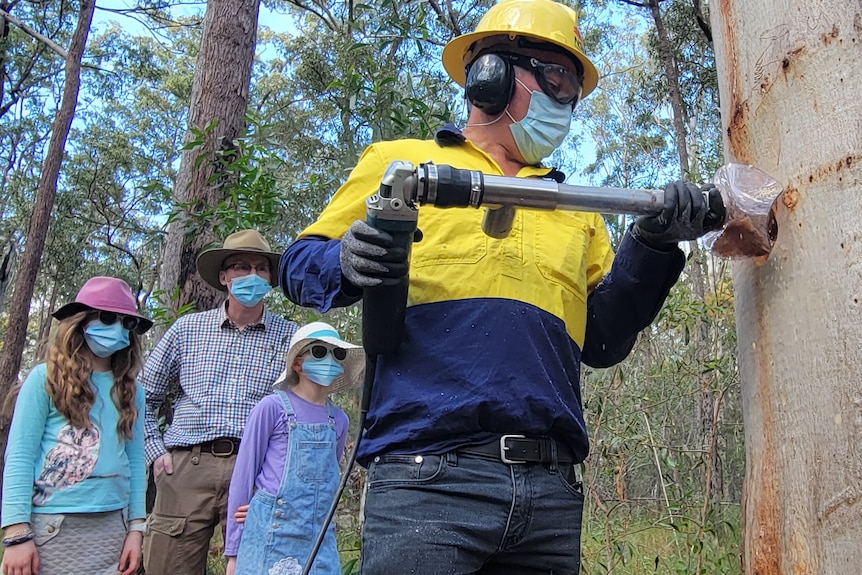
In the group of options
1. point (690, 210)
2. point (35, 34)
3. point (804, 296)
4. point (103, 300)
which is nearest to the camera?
point (804, 296)

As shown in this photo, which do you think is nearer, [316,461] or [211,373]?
[316,461]

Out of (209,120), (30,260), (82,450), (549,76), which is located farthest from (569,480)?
(30,260)

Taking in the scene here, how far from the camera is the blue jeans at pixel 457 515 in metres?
1.50

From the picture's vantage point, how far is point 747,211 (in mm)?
1325

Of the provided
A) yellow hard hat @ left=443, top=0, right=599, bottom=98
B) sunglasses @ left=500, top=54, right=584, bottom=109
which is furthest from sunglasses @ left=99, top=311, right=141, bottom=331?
sunglasses @ left=500, top=54, right=584, bottom=109

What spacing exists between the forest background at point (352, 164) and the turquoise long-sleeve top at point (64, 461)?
0.71m

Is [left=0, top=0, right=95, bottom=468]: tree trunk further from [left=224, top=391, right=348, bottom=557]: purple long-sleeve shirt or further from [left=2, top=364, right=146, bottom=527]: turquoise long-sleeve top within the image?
[left=224, top=391, right=348, bottom=557]: purple long-sleeve shirt

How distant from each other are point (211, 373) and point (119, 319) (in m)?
0.60

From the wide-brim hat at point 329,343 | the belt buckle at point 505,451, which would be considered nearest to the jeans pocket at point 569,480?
the belt buckle at point 505,451

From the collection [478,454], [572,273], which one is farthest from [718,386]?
[478,454]

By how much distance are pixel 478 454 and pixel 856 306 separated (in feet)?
2.44

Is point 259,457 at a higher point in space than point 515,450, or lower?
lower

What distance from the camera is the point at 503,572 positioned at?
1.66 metres

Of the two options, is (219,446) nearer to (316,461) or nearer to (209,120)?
(316,461)
